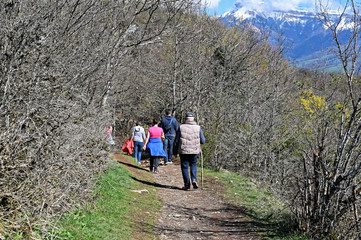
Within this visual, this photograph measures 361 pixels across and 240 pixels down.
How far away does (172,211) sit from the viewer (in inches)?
286

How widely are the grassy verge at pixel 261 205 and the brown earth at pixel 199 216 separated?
0.64ft

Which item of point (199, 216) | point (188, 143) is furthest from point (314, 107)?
point (199, 216)

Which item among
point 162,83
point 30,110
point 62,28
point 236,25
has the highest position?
point 236,25

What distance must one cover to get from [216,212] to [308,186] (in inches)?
93.1

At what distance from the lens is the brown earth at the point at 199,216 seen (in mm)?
5973

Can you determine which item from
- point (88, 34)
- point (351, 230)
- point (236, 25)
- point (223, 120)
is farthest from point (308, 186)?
point (236, 25)

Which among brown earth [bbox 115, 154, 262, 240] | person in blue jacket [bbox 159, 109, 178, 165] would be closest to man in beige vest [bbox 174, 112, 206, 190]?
brown earth [bbox 115, 154, 262, 240]

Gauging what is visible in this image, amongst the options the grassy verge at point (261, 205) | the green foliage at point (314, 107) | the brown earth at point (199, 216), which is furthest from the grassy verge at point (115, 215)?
the green foliage at point (314, 107)

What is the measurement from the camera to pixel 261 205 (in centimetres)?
753

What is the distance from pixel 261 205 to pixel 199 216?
1478 millimetres

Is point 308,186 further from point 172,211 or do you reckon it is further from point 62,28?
point 62,28

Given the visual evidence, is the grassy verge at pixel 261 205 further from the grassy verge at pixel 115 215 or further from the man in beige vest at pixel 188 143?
the grassy verge at pixel 115 215

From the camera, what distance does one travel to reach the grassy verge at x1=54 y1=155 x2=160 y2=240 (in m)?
4.79

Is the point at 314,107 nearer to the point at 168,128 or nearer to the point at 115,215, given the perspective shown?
the point at 168,128
